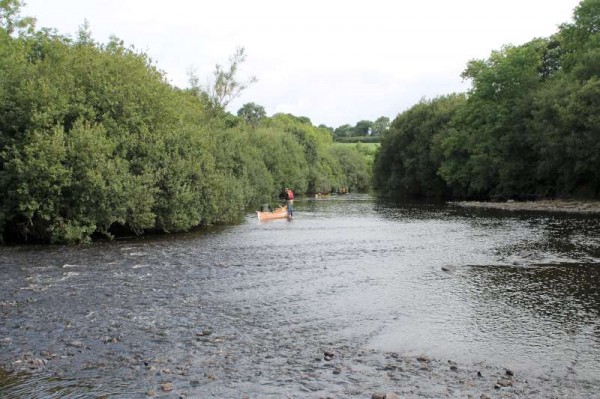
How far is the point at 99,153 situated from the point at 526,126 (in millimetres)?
50523

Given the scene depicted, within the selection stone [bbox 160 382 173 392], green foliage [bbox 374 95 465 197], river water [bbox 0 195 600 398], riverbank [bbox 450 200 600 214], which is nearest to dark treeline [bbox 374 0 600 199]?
green foliage [bbox 374 95 465 197]

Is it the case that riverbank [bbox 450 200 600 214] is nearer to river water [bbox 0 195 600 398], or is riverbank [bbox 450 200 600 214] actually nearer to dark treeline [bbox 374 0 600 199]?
dark treeline [bbox 374 0 600 199]

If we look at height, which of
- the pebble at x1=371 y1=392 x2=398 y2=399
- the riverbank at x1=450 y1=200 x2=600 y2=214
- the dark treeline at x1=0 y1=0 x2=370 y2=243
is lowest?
the pebble at x1=371 y1=392 x2=398 y2=399

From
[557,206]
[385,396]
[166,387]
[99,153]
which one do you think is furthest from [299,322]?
[557,206]

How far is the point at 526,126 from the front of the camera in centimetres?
6212

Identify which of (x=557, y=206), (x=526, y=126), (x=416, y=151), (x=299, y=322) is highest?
(x=526, y=126)

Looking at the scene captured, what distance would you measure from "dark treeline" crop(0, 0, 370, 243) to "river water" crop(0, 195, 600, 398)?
3.12 meters

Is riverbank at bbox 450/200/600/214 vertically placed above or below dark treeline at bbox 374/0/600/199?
below

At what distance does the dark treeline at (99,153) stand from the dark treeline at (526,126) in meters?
34.2

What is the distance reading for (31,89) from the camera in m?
29.0

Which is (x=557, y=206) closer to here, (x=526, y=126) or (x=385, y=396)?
(x=526, y=126)

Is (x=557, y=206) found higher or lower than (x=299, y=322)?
higher

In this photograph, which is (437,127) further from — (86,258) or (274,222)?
(86,258)

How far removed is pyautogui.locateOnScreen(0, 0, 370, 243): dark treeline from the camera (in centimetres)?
2780
